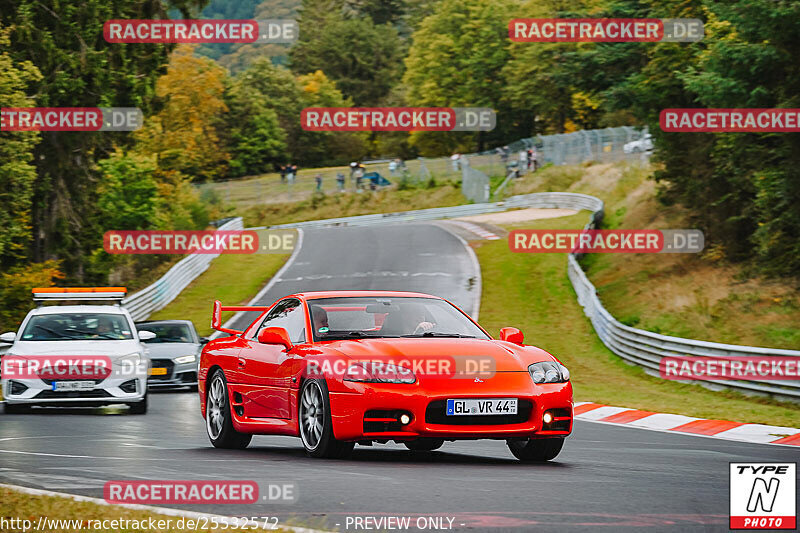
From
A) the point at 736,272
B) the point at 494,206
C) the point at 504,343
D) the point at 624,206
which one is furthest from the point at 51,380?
the point at 494,206

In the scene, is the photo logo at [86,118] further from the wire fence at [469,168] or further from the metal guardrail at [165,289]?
the wire fence at [469,168]

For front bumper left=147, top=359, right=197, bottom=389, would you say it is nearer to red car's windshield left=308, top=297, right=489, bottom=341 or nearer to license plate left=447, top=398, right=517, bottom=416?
A: red car's windshield left=308, top=297, right=489, bottom=341

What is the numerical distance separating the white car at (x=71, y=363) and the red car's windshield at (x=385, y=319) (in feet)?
23.2

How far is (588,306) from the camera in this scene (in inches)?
1468

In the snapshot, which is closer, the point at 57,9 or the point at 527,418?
the point at 527,418

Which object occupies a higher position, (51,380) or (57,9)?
(57,9)

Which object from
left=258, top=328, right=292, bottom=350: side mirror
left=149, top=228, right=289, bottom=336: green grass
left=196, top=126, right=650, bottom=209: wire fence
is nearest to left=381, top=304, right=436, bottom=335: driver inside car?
left=258, top=328, right=292, bottom=350: side mirror

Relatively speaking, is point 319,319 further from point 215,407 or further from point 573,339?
point 573,339

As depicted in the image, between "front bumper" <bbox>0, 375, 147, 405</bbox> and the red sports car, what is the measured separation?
20.0ft

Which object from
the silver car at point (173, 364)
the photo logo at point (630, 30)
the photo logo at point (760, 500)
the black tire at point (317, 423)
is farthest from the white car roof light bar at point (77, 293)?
the photo logo at point (630, 30)

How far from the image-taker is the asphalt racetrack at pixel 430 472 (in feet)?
24.8

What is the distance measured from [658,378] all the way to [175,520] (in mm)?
20107

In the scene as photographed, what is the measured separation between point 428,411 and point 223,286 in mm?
37017

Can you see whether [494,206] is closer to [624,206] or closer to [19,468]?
[624,206]
